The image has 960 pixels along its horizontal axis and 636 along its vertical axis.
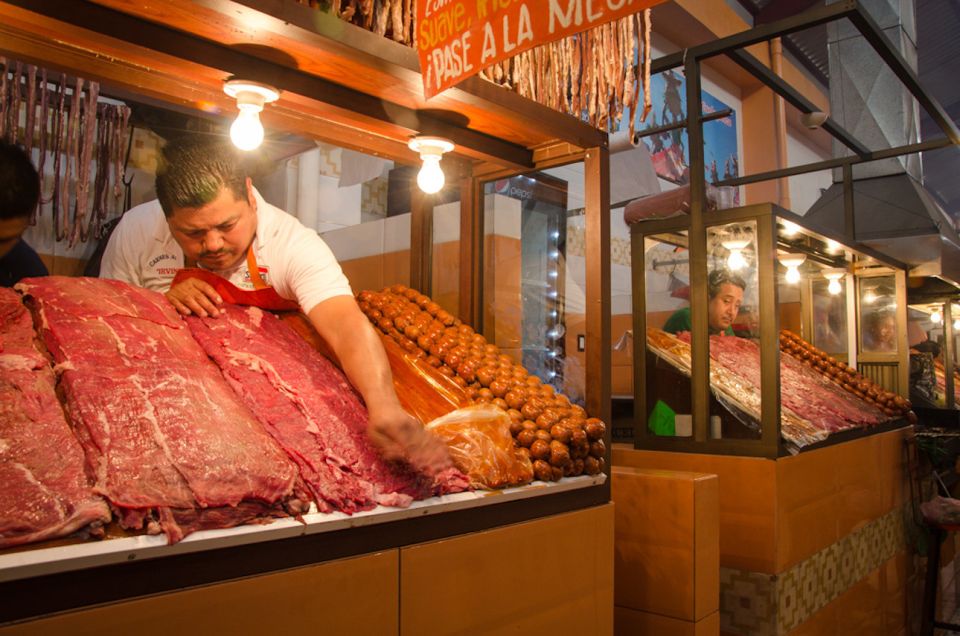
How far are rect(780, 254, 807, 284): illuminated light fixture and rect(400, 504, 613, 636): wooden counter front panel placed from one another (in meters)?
2.86

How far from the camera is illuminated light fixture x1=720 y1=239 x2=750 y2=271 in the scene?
4.10 metres

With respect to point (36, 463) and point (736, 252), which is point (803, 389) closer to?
point (736, 252)

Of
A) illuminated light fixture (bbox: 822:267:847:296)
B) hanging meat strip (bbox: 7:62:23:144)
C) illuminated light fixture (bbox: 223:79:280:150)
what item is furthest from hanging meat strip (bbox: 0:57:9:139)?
illuminated light fixture (bbox: 822:267:847:296)

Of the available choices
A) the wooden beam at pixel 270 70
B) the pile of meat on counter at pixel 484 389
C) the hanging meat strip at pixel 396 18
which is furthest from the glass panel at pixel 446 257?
the hanging meat strip at pixel 396 18

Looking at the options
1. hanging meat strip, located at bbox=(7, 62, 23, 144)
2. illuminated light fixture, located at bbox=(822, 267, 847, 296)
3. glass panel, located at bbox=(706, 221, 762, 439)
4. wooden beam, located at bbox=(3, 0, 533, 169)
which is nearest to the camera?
wooden beam, located at bbox=(3, 0, 533, 169)

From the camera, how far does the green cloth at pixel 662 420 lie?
4.23 m

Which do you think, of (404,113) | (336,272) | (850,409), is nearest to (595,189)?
(404,113)

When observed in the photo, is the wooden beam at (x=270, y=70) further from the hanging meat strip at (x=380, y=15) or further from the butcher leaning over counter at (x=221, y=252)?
the butcher leaning over counter at (x=221, y=252)

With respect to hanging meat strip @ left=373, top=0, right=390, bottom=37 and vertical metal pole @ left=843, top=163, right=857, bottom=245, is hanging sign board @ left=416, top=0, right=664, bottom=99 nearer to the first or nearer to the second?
hanging meat strip @ left=373, top=0, right=390, bottom=37

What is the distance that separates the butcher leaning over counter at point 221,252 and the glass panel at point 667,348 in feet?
7.24

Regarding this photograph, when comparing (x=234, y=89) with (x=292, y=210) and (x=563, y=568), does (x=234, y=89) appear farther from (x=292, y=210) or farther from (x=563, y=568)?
(x=563, y=568)

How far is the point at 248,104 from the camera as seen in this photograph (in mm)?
2359

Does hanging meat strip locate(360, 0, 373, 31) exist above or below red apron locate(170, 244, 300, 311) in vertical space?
above

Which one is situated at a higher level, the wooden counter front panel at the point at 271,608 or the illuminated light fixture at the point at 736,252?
the illuminated light fixture at the point at 736,252
